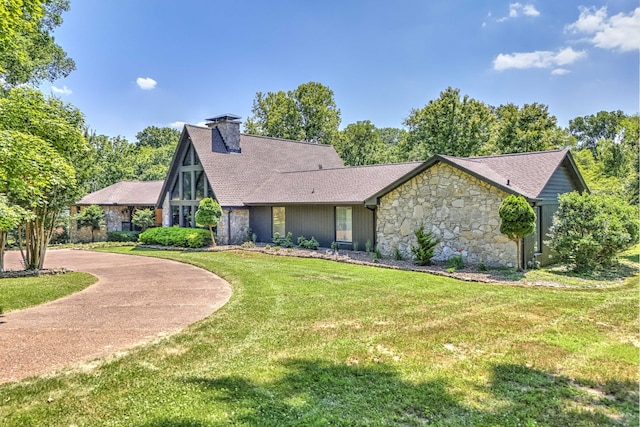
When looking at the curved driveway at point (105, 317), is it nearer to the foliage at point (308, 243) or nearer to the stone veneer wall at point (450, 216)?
the foliage at point (308, 243)

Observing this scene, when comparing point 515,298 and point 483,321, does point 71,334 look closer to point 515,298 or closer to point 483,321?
point 483,321

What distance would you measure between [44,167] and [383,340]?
832cm

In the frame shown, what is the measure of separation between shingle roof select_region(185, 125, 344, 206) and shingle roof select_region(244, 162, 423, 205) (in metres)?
0.90

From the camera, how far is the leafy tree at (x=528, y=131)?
91.6 feet

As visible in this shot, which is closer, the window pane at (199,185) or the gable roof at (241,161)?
the gable roof at (241,161)

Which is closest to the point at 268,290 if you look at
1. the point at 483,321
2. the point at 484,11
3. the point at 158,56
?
the point at 483,321

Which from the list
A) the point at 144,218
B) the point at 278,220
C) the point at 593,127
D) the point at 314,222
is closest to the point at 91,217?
the point at 144,218

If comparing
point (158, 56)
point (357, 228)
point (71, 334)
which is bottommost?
point (71, 334)

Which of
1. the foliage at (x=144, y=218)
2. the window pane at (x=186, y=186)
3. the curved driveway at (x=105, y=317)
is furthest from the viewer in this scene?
the foliage at (x=144, y=218)

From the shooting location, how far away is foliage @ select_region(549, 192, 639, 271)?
1157cm

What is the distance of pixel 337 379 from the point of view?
470 cm

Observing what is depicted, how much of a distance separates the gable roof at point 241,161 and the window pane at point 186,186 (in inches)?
36.1

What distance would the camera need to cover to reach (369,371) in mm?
4945

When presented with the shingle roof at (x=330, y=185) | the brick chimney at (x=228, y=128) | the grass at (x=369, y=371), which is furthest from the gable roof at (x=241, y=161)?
the grass at (x=369, y=371)
